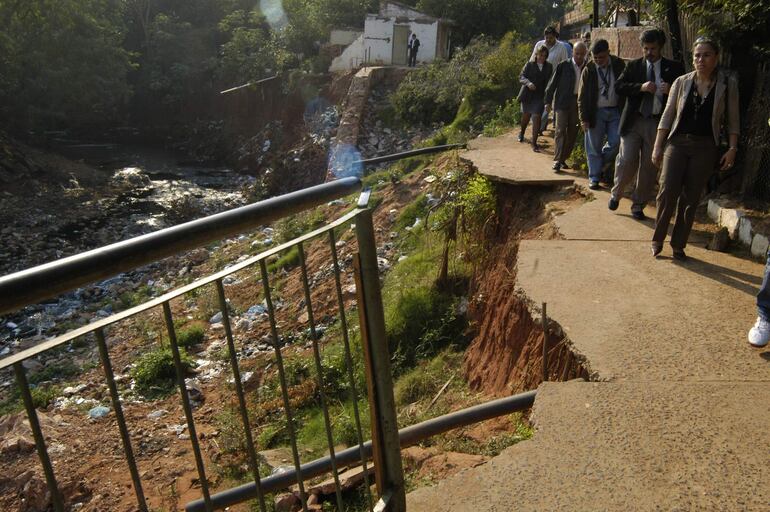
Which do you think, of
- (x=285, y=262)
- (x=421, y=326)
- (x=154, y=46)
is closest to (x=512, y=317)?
(x=421, y=326)

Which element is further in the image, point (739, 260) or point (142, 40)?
point (142, 40)

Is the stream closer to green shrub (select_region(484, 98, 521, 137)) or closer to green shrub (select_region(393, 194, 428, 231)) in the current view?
green shrub (select_region(393, 194, 428, 231))

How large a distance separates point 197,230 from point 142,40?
37.6 metres

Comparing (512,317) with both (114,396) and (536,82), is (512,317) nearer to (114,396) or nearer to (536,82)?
(114,396)

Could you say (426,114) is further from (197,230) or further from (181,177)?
(197,230)

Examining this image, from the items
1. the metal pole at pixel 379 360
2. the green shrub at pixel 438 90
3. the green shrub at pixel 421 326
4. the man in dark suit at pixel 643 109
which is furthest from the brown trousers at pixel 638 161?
the green shrub at pixel 438 90

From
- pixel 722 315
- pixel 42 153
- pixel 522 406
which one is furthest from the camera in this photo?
pixel 42 153

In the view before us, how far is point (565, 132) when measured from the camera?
7867mm

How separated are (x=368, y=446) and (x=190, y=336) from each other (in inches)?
245

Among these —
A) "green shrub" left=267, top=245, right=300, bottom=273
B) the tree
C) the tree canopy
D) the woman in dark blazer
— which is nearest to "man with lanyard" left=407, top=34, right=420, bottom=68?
the tree canopy

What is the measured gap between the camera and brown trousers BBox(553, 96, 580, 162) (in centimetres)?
782

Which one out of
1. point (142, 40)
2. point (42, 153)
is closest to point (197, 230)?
point (42, 153)

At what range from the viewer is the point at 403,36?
90.4ft

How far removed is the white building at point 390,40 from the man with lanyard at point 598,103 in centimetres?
2100
